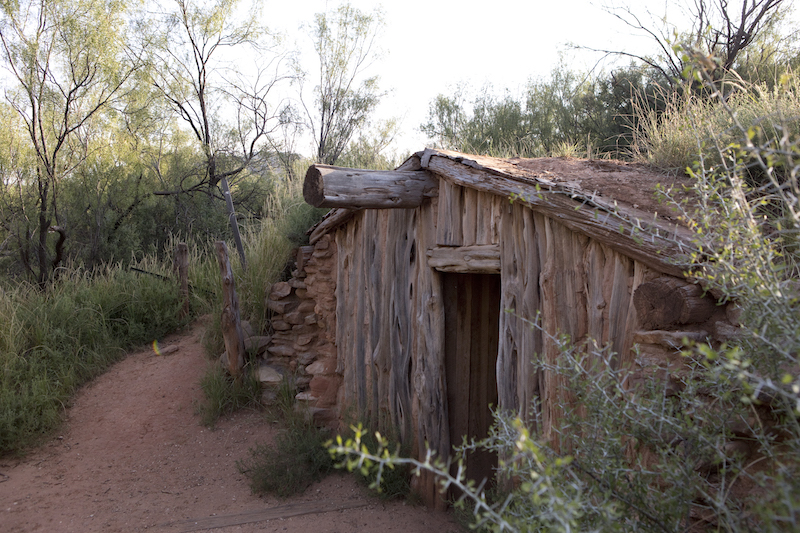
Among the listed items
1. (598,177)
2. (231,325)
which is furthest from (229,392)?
(598,177)

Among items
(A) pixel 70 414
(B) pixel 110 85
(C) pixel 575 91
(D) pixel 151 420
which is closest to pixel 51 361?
(A) pixel 70 414

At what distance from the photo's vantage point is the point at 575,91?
10.2 metres

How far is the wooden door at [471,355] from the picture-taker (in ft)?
16.9

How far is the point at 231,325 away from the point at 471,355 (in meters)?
3.34

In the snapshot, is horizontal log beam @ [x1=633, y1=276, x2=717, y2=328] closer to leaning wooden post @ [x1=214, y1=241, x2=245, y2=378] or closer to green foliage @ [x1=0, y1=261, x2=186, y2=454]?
leaning wooden post @ [x1=214, y1=241, x2=245, y2=378]

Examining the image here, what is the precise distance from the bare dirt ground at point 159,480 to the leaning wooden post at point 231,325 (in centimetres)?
67

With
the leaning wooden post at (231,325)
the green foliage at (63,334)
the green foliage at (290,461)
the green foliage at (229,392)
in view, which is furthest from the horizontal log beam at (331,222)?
the green foliage at (63,334)

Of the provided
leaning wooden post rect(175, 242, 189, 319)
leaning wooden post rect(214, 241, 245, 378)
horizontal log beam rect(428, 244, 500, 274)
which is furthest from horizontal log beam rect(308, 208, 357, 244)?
leaning wooden post rect(175, 242, 189, 319)

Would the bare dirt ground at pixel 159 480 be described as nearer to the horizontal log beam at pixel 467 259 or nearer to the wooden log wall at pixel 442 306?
the wooden log wall at pixel 442 306

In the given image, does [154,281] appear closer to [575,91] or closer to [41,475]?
[41,475]

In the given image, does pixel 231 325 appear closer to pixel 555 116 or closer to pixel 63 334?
pixel 63 334

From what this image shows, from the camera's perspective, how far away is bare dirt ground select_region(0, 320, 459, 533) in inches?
197

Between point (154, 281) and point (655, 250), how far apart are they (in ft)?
27.4

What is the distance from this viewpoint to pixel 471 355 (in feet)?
17.5
